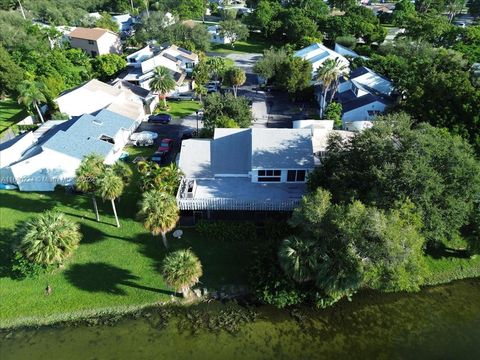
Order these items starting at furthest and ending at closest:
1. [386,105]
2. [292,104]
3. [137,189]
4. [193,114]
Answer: [292,104]
[193,114]
[386,105]
[137,189]

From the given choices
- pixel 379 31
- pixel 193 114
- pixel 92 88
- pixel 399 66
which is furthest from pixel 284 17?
pixel 92 88

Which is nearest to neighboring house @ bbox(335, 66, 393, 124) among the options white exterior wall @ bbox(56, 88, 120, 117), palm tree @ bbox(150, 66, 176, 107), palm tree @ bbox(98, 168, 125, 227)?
palm tree @ bbox(150, 66, 176, 107)

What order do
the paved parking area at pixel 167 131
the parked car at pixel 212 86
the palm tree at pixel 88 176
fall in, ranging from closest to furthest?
the palm tree at pixel 88 176 < the paved parking area at pixel 167 131 < the parked car at pixel 212 86

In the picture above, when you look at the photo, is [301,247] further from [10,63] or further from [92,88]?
[10,63]

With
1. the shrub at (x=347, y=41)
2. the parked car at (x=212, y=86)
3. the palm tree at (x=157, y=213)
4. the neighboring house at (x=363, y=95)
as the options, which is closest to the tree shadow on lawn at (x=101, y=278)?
the palm tree at (x=157, y=213)

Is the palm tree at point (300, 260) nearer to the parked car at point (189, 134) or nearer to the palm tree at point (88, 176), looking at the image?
the palm tree at point (88, 176)
